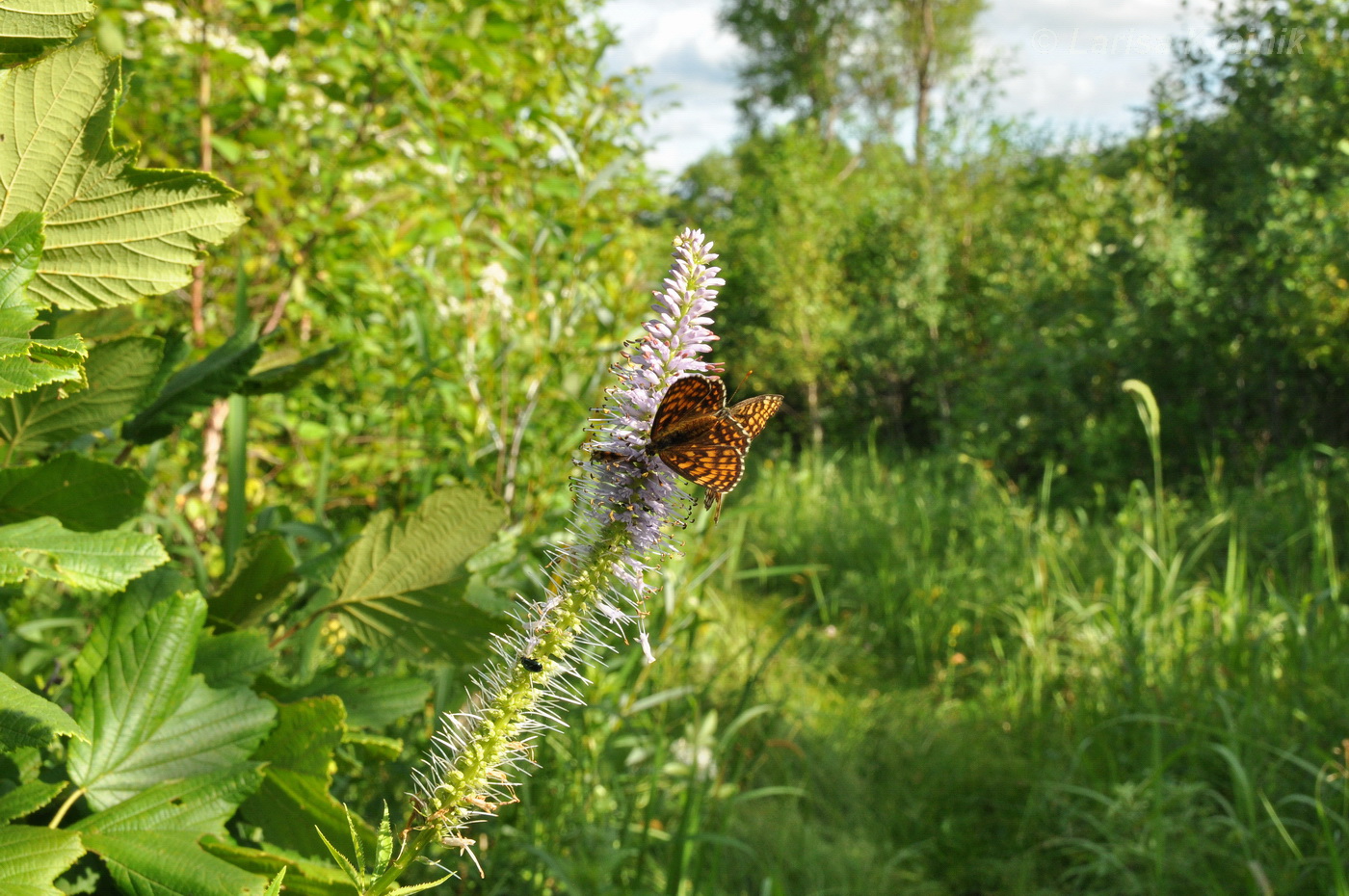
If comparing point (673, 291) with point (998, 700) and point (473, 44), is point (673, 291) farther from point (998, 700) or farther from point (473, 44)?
point (998, 700)

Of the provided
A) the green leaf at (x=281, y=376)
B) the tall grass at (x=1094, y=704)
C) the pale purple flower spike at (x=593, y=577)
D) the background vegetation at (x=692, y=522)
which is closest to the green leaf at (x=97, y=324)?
the background vegetation at (x=692, y=522)

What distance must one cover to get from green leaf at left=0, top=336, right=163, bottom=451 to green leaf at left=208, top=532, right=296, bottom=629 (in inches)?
8.5

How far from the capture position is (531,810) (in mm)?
2656

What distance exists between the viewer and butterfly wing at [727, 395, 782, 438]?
0.97 m

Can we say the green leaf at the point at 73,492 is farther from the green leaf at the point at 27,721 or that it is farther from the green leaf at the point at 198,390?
the green leaf at the point at 27,721

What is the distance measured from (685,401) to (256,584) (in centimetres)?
57

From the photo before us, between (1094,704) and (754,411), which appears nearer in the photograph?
(754,411)

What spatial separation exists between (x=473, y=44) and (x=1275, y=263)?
6739 millimetres

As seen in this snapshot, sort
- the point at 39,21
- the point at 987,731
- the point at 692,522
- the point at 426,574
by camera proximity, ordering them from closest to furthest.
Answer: the point at 39,21
the point at 426,574
the point at 692,522
the point at 987,731

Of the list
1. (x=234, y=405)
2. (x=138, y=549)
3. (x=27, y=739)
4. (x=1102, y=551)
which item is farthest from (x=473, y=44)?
(x=1102, y=551)

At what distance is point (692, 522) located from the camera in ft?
5.33

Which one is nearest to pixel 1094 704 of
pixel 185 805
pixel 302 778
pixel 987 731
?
pixel 987 731

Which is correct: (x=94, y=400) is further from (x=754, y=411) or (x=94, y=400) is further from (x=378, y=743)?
(x=754, y=411)

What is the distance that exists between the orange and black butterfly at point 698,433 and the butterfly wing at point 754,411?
0.05 meters
